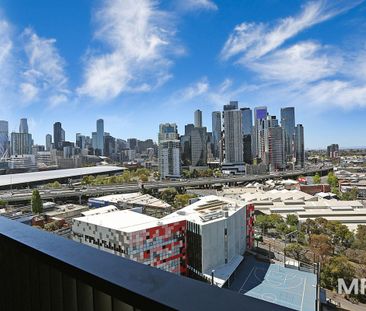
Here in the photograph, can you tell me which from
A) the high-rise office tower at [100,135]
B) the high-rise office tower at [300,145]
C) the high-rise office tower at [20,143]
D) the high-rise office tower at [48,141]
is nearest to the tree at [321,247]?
the high-rise office tower at [300,145]

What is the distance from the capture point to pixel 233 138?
2502cm

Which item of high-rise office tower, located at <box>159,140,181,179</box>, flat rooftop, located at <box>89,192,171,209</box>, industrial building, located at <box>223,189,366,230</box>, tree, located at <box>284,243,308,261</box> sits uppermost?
high-rise office tower, located at <box>159,140,181,179</box>

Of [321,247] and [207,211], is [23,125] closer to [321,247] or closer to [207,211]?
[207,211]

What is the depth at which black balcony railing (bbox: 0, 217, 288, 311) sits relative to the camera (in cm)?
26

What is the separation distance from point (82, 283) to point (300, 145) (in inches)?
1305

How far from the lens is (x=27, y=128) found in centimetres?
3419

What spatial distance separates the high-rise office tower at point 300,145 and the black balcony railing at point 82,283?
29.7 metres

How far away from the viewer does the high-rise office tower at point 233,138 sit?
24.9 meters

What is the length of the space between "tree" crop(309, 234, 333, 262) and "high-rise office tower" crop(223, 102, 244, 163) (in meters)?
18.3

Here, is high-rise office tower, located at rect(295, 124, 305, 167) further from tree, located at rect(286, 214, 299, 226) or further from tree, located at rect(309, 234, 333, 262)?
tree, located at rect(309, 234, 333, 262)

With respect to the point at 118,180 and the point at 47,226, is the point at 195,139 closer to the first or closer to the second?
the point at 118,180

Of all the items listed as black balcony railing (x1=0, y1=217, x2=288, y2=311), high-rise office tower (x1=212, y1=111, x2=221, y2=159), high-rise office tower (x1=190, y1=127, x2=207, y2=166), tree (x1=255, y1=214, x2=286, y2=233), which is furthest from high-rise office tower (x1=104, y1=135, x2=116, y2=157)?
black balcony railing (x1=0, y1=217, x2=288, y2=311)

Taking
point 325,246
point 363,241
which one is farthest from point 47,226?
point 363,241

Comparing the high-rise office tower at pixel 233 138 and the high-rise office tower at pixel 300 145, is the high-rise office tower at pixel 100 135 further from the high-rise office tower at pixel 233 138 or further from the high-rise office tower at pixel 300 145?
the high-rise office tower at pixel 300 145
